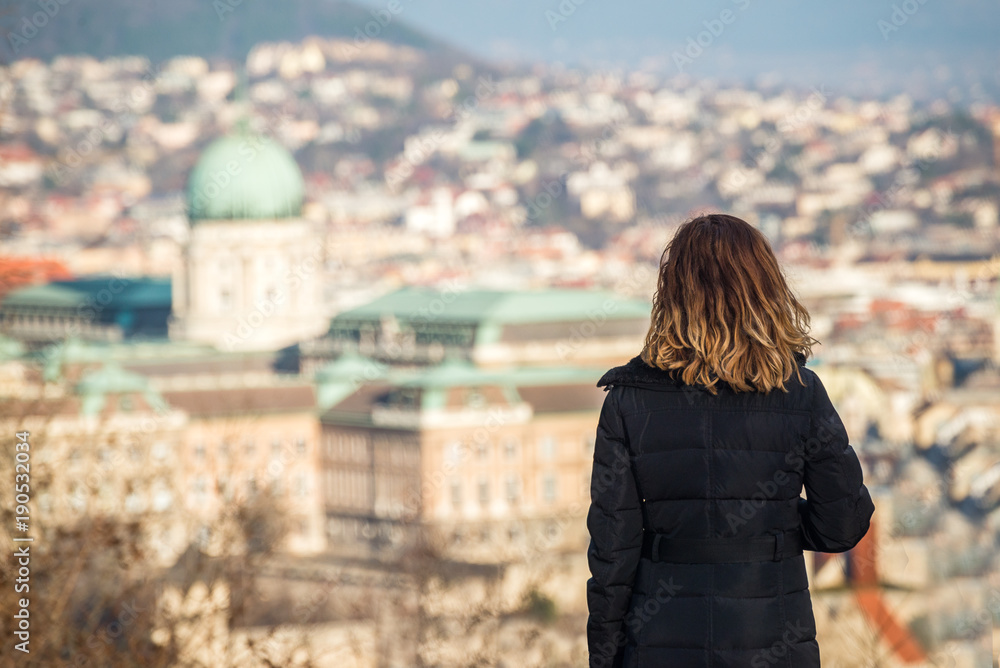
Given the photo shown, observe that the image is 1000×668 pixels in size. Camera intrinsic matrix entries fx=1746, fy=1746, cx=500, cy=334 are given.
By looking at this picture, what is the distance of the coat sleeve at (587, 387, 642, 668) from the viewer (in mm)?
3133

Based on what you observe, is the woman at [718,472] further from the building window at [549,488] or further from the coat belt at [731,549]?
the building window at [549,488]

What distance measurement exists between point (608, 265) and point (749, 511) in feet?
269

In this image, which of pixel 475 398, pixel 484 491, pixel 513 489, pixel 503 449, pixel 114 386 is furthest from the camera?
pixel 475 398

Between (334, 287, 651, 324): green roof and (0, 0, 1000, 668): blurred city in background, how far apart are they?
0.16 m

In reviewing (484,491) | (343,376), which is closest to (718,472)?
(484,491)

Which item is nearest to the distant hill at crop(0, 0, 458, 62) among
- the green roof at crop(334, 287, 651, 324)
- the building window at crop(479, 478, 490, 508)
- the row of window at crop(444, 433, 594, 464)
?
the green roof at crop(334, 287, 651, 324)

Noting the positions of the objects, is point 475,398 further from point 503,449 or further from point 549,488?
point 549,488

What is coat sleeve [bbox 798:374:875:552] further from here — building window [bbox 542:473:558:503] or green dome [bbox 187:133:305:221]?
green dome [bbox 187:133:305:221]

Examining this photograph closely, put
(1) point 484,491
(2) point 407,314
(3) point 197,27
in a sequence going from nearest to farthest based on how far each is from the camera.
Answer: (1) point 484,491 < (2) point 407,314 < (3) point 197,27

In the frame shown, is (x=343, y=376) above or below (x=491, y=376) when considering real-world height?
above

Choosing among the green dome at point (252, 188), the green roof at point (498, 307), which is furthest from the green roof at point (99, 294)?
the green roof at point (498, 307)

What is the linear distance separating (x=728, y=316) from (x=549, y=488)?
4452 cm

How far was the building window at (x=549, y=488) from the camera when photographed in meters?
46.6

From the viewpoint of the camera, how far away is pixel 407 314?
189ft
